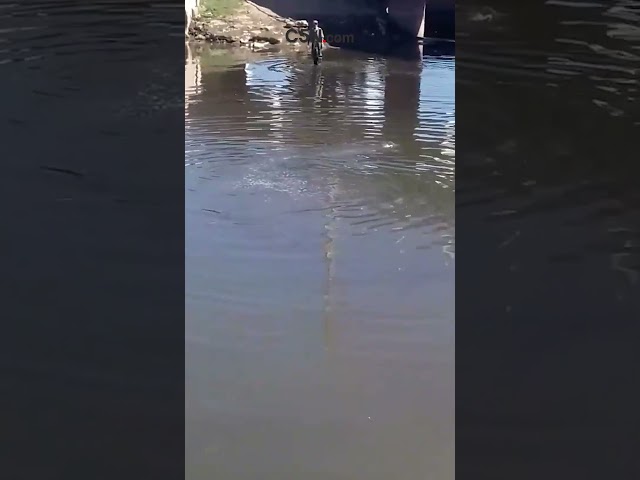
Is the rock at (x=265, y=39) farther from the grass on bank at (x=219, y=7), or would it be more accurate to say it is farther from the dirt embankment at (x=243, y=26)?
the grass on bank at (x=219, y=7)

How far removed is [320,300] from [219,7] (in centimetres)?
1046

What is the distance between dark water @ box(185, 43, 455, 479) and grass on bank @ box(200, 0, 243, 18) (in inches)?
301

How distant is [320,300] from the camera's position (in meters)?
2.12

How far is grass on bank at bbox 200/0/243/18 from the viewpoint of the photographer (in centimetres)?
1145
